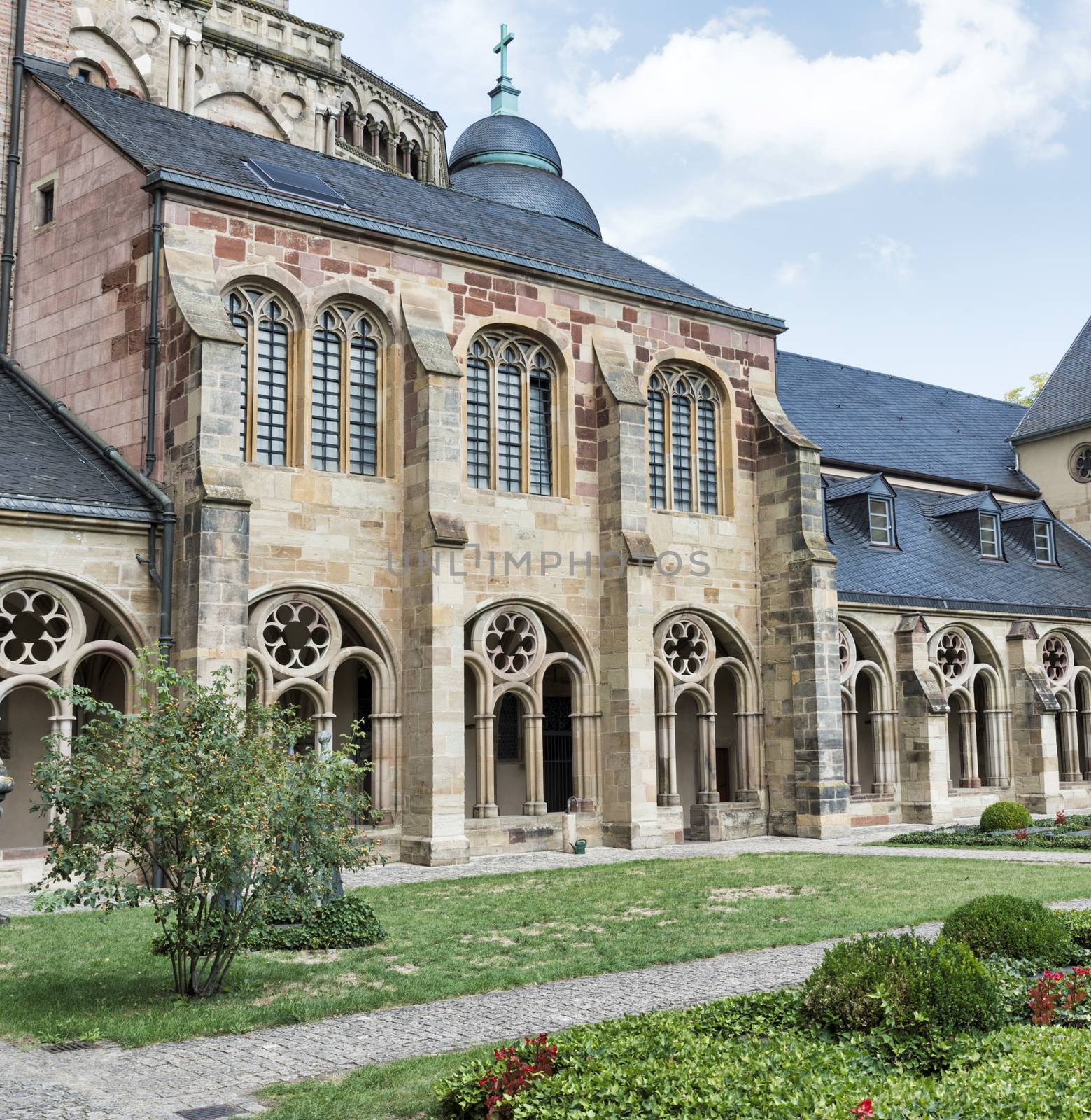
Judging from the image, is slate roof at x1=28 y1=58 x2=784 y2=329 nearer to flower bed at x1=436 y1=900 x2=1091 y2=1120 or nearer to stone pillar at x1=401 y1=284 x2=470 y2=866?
stone pillar at x1=401 y1=284 x2=470 y2=866

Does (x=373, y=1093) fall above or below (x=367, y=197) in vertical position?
below

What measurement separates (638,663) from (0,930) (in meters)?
Result: 11.8

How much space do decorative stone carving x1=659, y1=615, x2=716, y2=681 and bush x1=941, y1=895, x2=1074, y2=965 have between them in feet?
45.5

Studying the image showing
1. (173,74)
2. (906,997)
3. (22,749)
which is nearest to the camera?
(906,997)

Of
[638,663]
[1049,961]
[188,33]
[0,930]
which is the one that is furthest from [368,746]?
[188,33]

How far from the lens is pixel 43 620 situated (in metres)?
17.4

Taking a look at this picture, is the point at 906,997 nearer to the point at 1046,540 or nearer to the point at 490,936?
the point at 490,936

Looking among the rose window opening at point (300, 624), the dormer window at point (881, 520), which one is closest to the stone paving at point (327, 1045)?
the rose window opening at point (300, 624)

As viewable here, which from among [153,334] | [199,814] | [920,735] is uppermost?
[153,334]

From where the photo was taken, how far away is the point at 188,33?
99.5 feet

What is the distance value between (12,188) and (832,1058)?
21.9 metres

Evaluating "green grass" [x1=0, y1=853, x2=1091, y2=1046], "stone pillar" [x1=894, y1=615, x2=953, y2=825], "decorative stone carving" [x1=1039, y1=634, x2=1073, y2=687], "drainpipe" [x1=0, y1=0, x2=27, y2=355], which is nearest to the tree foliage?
"green grass" [x1=0, y1=853, x2=1091, y2=1046]

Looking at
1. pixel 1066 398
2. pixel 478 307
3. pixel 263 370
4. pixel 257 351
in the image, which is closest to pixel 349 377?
pixel 263 370

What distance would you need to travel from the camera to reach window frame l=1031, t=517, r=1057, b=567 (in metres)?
34.3
